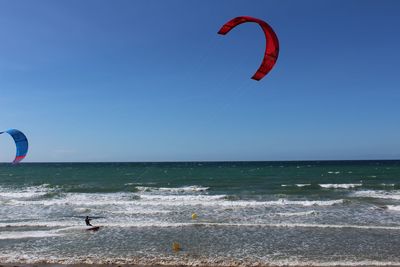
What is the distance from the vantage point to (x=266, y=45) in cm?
1254

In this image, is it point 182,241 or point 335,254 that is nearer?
point 335,254

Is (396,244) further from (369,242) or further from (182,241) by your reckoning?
(182,241)

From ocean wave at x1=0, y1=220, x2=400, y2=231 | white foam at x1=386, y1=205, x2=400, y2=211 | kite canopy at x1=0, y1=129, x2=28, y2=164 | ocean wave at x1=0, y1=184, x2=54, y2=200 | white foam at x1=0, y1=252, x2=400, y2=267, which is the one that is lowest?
white foam at x1=0, y1=252, x2=400, y2=267

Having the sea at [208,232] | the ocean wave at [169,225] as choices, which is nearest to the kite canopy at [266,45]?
the sea at [208,232]

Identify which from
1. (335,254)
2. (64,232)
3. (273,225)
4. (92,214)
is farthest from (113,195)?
(335,254)

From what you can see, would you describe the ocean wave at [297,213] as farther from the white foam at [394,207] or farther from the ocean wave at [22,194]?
the ocean wave at [22,194]

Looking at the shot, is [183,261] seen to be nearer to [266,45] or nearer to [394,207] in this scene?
[266,45]

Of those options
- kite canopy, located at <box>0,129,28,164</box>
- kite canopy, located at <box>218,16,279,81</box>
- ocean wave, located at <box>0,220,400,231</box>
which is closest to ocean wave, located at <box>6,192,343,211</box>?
kite canopy, located at <box>0,129,28,164</box>

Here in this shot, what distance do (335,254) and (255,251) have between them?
2.47 m

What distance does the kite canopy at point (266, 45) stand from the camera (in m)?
11.9

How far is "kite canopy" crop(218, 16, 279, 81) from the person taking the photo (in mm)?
11938

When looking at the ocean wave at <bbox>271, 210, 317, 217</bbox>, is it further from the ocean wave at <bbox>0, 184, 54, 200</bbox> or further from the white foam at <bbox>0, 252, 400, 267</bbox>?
the ocean wave at <bbox>0, 184, 54, 200</bbox>

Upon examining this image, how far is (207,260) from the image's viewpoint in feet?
40.6

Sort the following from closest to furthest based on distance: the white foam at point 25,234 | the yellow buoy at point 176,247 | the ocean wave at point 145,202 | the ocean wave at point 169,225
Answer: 1. the yellow buoy at point 176,247
2. the white foam at point 25,234
3. the ocean wave at point 169,225
4. the ocean wave at point 145,202
